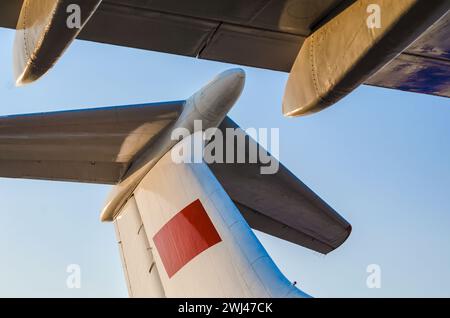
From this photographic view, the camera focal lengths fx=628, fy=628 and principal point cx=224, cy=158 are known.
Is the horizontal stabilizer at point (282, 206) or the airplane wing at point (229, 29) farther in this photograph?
the horizontal stabilizer at point (282, 206)

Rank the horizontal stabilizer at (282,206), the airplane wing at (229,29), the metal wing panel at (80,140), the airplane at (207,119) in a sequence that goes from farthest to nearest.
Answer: the horizontal stabilizer at (282,206) < the metal wing panel at (80,140) < the airplane wing at (229,29) < the airplane at (207,119)

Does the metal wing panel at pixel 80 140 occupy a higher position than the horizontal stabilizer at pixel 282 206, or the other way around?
the metal wing panel at pixel 80 140

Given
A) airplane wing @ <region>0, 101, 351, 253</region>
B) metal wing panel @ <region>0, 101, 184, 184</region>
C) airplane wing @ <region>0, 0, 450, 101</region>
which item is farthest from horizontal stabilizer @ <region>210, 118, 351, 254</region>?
airplane wing @ <region>0, 0, 450, 101</region>

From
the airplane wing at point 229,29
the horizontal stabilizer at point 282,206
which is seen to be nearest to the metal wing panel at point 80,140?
the horizontal stabilizer at point 282,206

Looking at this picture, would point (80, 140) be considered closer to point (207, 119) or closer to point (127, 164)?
point (127, 164)

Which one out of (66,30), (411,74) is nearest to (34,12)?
(66,30)

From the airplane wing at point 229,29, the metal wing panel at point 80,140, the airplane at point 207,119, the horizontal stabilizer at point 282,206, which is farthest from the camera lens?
the horizontal stabilizer at point 282,206

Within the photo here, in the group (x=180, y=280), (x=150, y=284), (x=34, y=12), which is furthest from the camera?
(x=150, y=284)

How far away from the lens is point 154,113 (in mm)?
6328

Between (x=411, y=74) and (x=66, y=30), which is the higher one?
(x=411, y=74)

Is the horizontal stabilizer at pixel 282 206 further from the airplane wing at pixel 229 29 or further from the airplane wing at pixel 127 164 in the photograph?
the airplane wing at pixel 229 29

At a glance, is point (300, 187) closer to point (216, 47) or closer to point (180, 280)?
point (180, 280)

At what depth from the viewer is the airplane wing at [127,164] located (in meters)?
5.68
